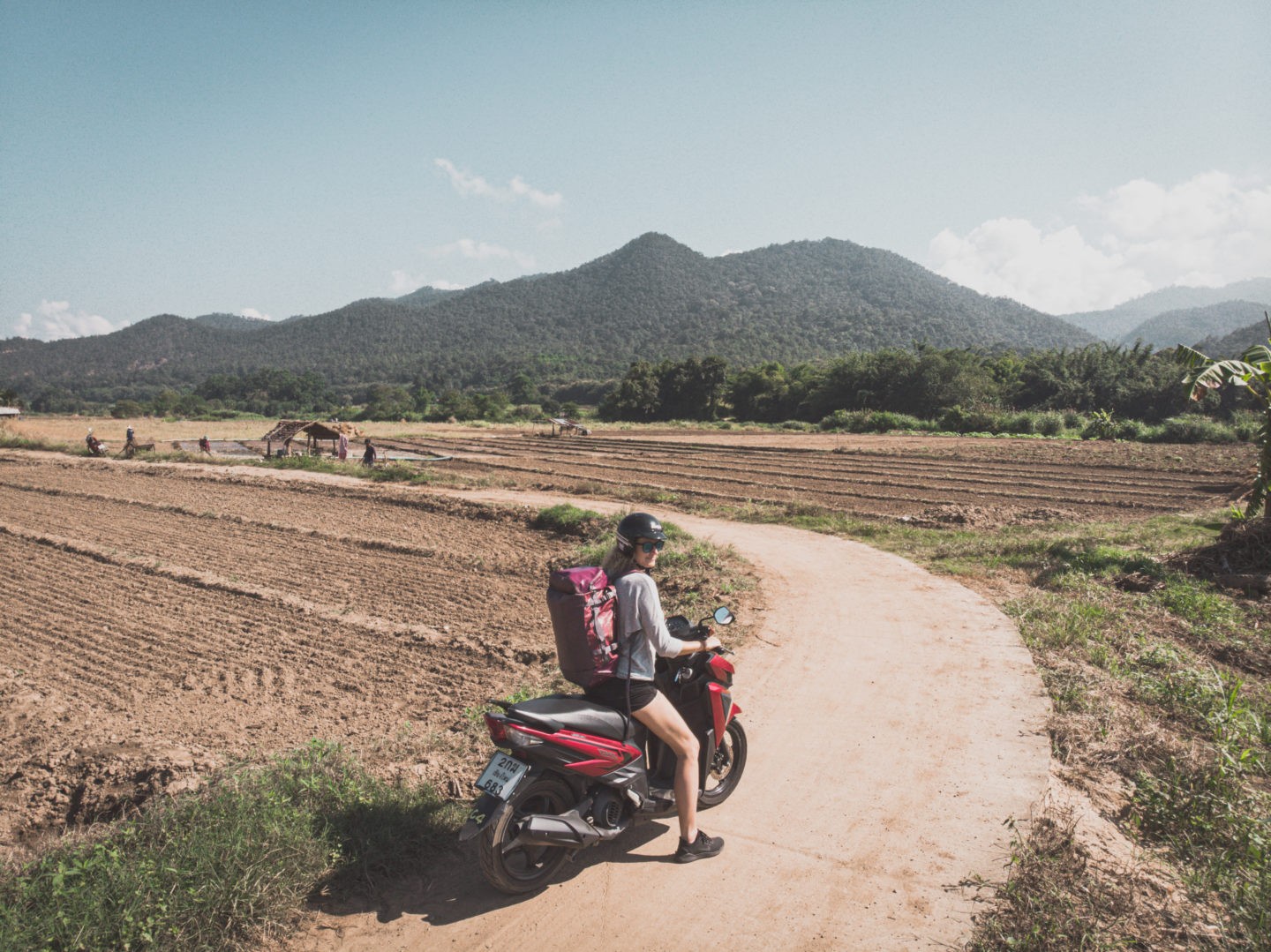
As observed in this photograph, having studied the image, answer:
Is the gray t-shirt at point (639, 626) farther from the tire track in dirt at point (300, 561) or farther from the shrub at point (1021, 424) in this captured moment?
the shrub at point (1021, 424)

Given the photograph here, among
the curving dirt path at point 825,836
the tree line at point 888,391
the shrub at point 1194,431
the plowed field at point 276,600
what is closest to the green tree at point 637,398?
the tree line at point 888,391

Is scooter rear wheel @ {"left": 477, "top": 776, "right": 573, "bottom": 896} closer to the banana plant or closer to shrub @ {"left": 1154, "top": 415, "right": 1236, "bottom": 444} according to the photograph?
the banana plant

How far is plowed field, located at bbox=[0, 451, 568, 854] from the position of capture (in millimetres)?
5504

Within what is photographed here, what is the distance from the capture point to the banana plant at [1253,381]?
10.5 metres

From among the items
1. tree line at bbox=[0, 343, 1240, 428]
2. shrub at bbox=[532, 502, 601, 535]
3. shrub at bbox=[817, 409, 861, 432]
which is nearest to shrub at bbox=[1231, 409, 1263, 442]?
tree line at bbox=[0, 343, 1240, 428]

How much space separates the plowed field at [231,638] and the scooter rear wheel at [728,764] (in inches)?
71.4

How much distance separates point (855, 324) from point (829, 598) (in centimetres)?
18438

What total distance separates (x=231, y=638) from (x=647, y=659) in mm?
6677

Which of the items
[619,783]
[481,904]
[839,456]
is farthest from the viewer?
[839,456]

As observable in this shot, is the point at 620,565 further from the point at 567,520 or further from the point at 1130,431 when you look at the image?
the point at 1130,431

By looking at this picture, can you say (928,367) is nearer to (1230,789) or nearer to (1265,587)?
(1265,587)

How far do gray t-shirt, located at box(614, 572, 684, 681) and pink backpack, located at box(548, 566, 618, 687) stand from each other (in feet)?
0.14

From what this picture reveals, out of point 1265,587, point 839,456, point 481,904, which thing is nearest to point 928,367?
point 839,456

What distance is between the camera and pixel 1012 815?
14.0ft
